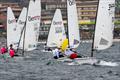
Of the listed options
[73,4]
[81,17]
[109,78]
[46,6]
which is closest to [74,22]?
[73,4]

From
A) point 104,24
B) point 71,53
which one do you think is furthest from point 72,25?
point 104,24

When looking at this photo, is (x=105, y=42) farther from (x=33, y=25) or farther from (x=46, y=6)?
(x=46, y=6)

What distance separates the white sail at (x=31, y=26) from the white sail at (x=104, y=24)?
34.5 feet

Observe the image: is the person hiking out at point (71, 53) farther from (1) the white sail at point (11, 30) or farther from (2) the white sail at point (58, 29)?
(1) the white sail at point (11, 30)

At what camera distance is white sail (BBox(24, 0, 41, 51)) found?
1716 inches

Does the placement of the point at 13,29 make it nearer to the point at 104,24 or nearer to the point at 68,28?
the point at 68,28

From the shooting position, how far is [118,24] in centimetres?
15762

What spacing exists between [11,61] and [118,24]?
117877 millimetres

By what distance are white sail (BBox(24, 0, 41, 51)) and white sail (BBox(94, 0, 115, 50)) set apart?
10.5 meters

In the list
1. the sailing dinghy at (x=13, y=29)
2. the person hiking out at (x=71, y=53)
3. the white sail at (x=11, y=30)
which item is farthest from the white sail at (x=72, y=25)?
the white sail at (x=11, y=30)

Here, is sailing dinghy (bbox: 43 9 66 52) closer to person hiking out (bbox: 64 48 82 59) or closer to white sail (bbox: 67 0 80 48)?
white sail (bbox: 67 0 80 48)

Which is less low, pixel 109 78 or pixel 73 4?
pixel 73 4

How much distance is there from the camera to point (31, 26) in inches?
1750

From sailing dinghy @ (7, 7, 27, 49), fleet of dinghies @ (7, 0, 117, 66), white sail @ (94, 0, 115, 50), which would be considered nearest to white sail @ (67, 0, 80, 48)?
fleet of dinghies @ (7, 0, 117, 66)
